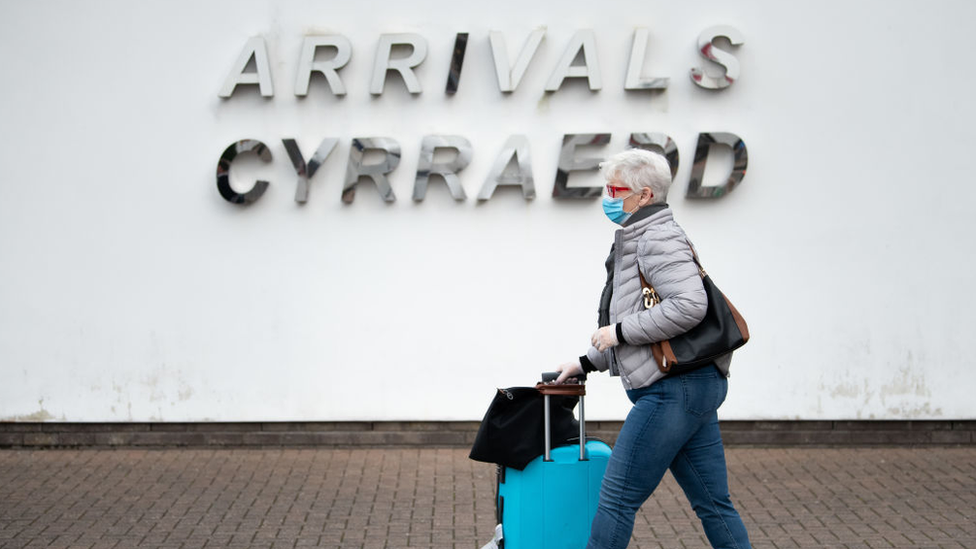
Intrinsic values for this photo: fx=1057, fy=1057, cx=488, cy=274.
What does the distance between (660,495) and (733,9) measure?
10.8 ft

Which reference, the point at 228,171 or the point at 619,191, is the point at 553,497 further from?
the point at 228,171

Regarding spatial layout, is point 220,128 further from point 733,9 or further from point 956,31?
point 956,31

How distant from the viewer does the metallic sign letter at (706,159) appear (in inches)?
280

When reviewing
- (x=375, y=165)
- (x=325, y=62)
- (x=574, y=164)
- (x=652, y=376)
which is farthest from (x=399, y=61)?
(x=652, y=376)

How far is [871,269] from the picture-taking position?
285 inches

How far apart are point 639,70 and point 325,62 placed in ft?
6.96

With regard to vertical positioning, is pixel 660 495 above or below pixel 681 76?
below

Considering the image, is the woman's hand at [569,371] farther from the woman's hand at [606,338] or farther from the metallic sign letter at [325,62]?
the metallic sign letter at [325,62]

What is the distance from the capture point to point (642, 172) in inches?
156

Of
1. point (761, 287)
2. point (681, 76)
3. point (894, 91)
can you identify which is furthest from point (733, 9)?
point (761, 287)

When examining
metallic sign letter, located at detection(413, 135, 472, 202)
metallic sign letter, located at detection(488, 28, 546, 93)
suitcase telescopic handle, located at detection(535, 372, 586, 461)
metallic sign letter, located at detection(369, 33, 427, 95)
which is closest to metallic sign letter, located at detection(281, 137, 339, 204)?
metallic sign letter, located at detection(369, 33, 427, 95)

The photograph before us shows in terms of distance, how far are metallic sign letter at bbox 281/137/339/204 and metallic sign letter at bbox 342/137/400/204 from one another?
162mm

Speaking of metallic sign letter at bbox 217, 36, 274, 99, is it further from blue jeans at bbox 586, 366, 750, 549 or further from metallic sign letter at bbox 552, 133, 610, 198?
blue jeans at bbox 586, 366, 750, 549

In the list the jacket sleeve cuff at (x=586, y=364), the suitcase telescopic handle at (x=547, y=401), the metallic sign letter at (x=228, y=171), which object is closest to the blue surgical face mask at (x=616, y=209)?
the jacket sleeve cuff at (x=586, y=364)
